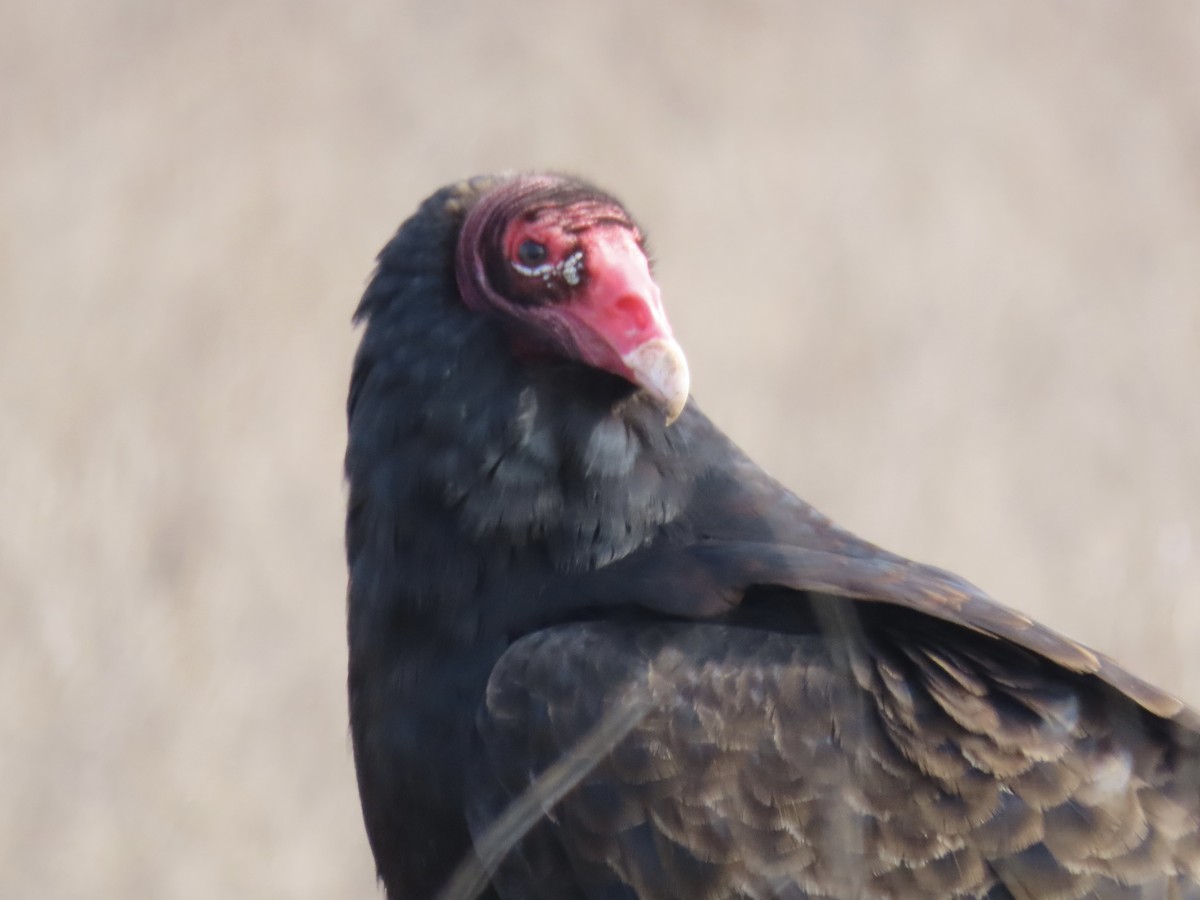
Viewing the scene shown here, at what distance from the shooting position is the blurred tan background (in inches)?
196

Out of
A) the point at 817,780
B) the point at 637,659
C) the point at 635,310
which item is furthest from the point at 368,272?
the point at 817,780

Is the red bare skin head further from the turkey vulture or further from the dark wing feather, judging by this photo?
the dark wing feather

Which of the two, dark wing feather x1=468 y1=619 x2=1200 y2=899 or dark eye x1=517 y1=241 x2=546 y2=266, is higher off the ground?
dark eye x1=517 y1=241 x2=546 y2=266

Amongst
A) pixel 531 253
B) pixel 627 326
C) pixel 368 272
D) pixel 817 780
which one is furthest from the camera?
pixel 368 272

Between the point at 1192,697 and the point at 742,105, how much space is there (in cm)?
326

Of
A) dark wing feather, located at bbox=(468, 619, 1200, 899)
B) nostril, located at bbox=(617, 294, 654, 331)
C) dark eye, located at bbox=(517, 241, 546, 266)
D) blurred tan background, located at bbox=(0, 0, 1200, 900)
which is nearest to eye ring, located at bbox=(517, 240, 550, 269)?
dark eye, located at bbox=(517, 241, 546, 266)

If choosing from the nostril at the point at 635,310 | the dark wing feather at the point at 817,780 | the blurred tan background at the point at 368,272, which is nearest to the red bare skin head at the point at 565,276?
the nostril at the point at 635,310

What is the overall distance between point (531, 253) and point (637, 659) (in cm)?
73

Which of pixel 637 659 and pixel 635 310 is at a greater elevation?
pixel 635 310

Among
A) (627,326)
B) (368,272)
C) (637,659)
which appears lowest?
(637,659)

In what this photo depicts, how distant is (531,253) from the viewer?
269 centimetres

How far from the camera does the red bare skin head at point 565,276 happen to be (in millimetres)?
2568

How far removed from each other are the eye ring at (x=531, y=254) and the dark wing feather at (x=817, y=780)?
647mm

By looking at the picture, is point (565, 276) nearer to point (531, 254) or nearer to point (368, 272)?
point (531, 254)
